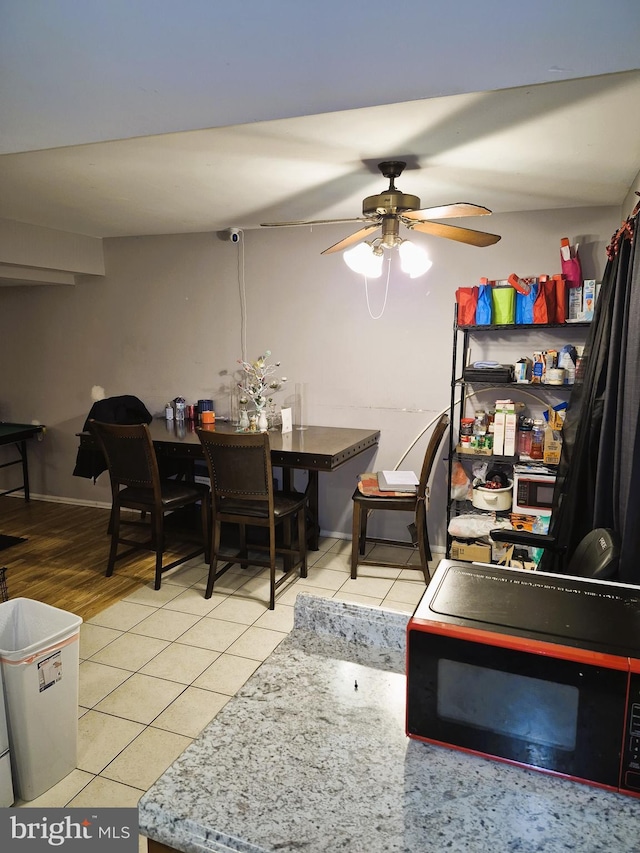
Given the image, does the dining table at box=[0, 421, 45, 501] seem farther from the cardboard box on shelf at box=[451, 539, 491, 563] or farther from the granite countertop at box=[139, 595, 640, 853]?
the granite countertop at box=[139, 595, 640, 853]

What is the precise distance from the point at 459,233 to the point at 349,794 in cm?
215

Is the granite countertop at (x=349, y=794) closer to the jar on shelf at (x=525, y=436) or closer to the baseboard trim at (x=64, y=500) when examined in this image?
the jar on shelf at (x=525, y=436)

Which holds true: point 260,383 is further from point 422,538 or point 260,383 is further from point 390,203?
point 390,203

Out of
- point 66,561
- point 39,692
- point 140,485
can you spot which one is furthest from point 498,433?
point 66,561

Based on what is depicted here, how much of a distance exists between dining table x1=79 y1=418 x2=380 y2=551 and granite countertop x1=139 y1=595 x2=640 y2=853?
6.93 ft

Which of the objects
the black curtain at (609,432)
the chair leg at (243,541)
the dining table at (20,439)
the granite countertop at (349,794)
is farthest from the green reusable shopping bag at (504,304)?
the dining table at (20,439)

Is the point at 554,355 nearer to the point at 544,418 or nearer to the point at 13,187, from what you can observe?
the point at 544,418

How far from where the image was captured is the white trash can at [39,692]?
68.2 inches

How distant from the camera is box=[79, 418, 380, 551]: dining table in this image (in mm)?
3178

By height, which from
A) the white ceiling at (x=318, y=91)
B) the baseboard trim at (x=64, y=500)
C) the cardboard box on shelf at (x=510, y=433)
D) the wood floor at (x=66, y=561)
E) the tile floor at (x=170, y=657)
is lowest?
the tile floor at (x=170, y=657)

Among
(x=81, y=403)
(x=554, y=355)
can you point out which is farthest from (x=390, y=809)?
(x=81, y=403)

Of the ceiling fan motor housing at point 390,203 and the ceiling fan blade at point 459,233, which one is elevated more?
the ceiling fan motor housing at point 390,203

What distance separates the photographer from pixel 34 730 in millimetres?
1782

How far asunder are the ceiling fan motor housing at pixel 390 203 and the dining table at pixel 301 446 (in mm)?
1286
